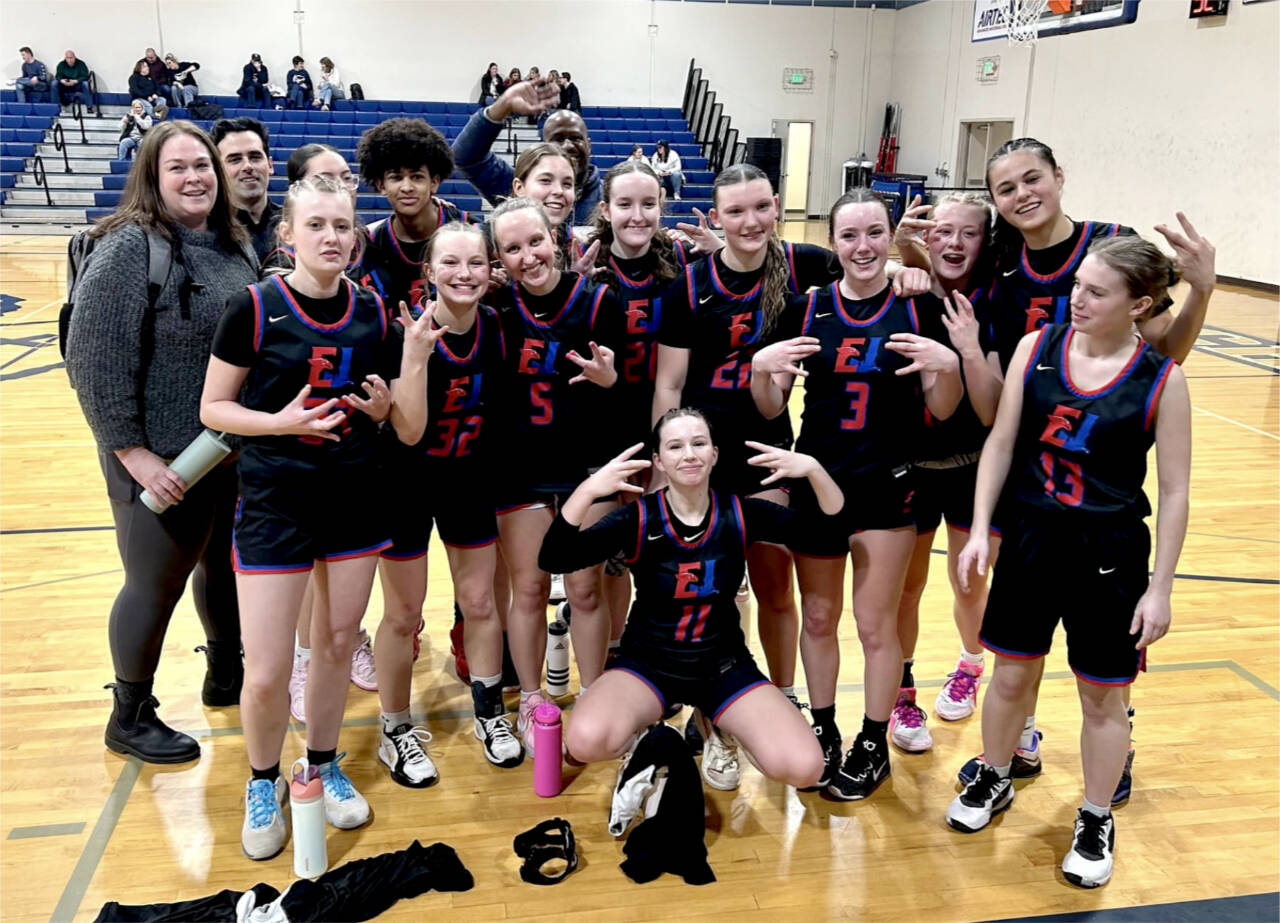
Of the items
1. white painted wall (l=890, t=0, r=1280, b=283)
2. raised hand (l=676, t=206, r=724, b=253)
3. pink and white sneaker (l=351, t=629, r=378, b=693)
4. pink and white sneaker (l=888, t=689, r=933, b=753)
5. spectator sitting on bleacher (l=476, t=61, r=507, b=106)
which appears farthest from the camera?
spectator sitting on bleacher (l=476, t=61, r=507, b=106)

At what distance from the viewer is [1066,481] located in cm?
255

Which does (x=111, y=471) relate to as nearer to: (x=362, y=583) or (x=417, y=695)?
(x=362, y=583)

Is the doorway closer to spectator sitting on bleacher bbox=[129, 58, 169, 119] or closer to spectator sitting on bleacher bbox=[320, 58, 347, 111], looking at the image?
spectator sitting on bleacher bbox=[320, 58, 347, 111]

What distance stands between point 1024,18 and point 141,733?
718 inches

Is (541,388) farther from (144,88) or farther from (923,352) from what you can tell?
(144,88)

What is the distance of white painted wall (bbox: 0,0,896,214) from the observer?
65.9 ft

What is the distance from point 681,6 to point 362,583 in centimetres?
2196

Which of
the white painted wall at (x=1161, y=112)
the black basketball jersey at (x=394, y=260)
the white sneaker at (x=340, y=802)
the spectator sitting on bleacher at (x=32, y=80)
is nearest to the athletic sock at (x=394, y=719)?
the white sneaker at (x=340, y=802)

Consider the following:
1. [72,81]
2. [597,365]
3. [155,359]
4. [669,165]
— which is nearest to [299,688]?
[155,359]

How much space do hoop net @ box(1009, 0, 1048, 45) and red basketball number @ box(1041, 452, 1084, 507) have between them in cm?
1583

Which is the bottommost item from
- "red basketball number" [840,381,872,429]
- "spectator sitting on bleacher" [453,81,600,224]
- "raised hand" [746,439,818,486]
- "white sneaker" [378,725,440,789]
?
"white sneaker" [378,725,440,789]

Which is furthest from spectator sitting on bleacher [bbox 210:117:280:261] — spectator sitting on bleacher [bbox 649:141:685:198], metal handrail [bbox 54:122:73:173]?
metal handrail [bbox 54:122:73:173]

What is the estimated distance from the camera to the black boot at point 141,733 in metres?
3.19

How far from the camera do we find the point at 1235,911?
8.47 feet
